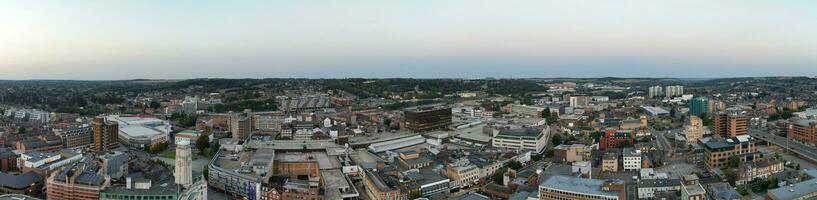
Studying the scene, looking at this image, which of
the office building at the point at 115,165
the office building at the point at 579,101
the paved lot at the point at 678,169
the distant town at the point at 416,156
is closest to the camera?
the distant town at the point at 416,156

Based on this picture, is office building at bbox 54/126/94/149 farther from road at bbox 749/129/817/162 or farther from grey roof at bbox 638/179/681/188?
road at bbox 749/129/817/162

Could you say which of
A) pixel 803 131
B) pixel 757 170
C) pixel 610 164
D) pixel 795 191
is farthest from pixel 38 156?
pixel 803 131

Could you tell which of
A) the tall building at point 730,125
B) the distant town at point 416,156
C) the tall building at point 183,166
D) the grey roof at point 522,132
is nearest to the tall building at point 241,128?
the distant town at point 416,156

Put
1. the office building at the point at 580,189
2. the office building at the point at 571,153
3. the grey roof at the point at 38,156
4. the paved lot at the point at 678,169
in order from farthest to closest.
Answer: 1. the office building at the point at 571,153
2. the grey roof at the point at 38,156
3. the paved lot at the point at 678,169
4. the office building at the point at 580,189

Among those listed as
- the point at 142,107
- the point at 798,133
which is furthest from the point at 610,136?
the point at 142,107

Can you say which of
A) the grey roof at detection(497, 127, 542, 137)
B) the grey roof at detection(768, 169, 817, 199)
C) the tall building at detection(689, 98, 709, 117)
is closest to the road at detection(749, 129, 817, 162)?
the grey roof at detection(768, 169, 817, 199)

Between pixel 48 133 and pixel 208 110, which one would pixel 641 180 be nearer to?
pixel 48 133

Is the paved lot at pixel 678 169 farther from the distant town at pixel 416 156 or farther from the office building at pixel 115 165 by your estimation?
the office building at pixel 115 165
